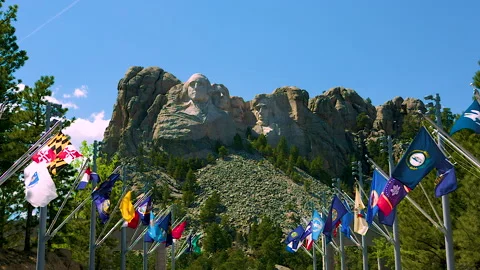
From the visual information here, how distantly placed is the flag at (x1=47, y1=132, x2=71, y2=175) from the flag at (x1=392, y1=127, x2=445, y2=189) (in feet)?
31.4

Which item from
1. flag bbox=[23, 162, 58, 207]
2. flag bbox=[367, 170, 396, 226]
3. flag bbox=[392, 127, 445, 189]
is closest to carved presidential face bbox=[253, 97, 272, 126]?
flag bbox=[367, 170, 396, 226]

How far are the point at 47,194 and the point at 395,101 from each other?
6962 inches

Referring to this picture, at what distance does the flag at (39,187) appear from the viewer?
642 inches

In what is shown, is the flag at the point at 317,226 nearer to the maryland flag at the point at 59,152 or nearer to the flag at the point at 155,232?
the flag at the point at 155,232

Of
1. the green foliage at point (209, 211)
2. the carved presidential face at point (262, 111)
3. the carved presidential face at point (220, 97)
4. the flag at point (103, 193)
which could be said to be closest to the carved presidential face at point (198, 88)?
the carved presidential face at point (220, 97)

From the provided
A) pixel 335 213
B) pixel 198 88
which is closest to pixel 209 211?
pixel 198 88

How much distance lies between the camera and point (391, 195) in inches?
759

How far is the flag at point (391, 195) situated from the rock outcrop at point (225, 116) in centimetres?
13712

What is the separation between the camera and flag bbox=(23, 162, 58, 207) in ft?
53.5

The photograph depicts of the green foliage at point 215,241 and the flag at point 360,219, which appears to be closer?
the flag at point 360,219

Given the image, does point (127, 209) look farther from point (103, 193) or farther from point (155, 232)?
point (155, 232)

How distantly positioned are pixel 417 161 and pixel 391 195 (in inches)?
112

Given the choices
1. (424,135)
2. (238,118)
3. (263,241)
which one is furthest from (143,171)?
(424,135)

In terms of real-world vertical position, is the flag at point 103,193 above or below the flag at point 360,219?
above
